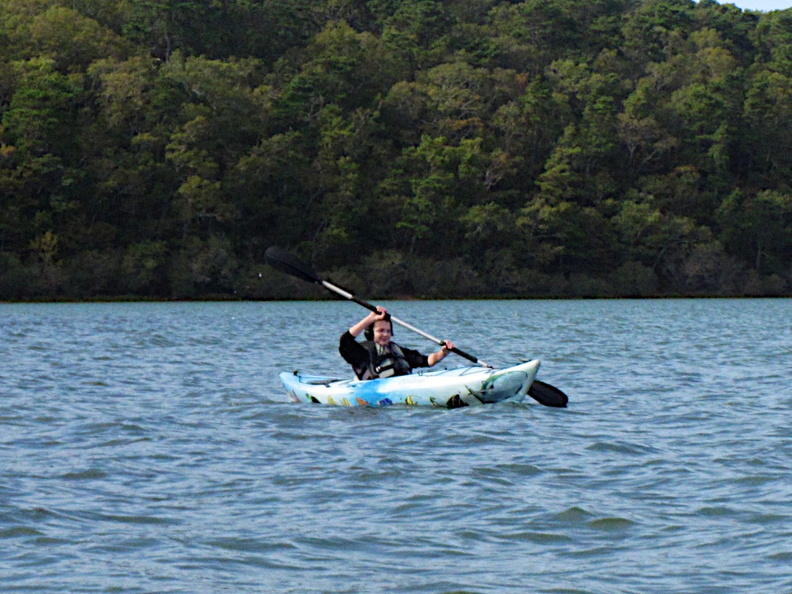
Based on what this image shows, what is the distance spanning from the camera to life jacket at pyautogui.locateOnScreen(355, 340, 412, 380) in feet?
52.6

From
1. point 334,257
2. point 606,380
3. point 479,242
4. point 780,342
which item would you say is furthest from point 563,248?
point 606,380

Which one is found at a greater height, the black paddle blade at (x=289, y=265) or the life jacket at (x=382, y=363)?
the black paddle blade at (x=289, y=265)

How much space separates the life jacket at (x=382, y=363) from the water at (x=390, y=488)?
0.69m

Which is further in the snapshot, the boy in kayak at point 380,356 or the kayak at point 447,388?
the boy in kayak at point 380,356

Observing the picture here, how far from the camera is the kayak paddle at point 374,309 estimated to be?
1584cm

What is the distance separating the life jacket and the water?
69cm

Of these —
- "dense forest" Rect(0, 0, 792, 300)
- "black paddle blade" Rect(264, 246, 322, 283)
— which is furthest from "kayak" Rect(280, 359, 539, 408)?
"dense forest" Rect(0, 0, 792, 300)

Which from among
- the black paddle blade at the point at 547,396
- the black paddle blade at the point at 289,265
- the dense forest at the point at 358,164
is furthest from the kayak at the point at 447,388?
the dense forest at the point at 358,164

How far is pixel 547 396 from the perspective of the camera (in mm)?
15898

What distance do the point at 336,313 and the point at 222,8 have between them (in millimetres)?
40104

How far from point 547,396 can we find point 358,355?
232cm

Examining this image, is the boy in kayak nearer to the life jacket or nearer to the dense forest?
the life jacket

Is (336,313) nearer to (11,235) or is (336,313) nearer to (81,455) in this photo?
(11,235)

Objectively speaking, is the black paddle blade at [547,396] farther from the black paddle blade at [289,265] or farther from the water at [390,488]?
the black paddle blade at [289,265]
